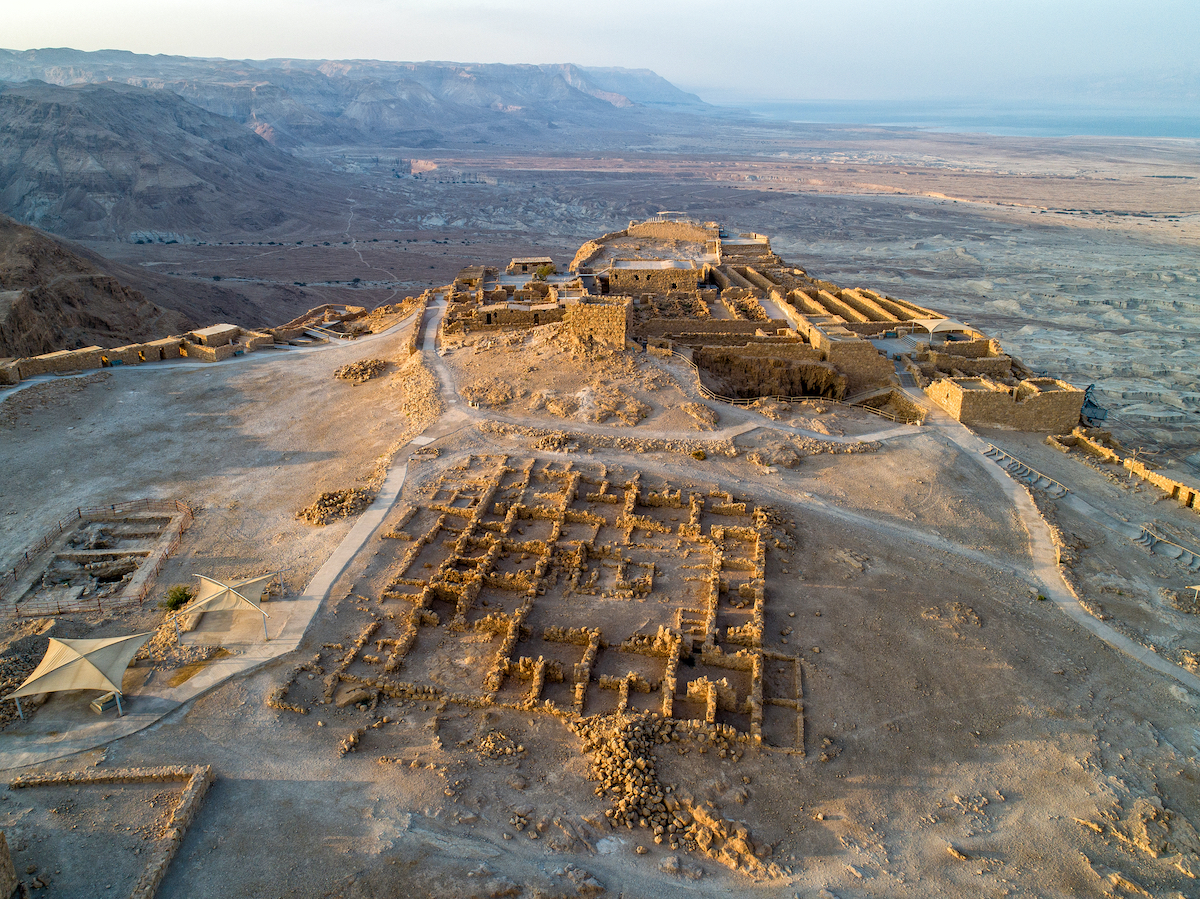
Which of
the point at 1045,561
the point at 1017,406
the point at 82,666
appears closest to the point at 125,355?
the point at 82,666

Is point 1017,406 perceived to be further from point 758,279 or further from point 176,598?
point 176,598

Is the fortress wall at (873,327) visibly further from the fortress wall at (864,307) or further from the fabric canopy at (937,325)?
the fabric canopy at (937,325)

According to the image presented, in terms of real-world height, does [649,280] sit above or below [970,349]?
above

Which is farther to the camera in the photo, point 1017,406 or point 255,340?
point 255,340

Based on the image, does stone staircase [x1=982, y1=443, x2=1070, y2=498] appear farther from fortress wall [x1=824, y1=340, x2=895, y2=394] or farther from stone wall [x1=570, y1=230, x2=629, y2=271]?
stone wall [x1=570, y1=230, x2=629, y2=271]

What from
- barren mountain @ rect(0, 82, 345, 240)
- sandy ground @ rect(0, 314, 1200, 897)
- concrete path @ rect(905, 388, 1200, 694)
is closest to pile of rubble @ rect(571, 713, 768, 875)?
sandy ground @ rect(0, 314, 1200, 897)

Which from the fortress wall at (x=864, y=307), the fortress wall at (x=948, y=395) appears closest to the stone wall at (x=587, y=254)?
the fortress wall at (x=864, y=307)
